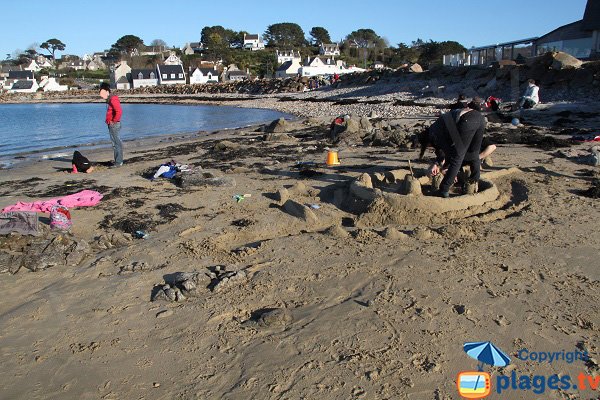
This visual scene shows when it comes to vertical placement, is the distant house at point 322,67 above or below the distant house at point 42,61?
below

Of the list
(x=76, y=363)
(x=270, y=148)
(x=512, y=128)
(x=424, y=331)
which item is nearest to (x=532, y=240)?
(x=424, y=331)

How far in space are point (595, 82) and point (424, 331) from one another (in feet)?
71.0

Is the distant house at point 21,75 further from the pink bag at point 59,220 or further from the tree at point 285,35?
the pink bag at point 59,220

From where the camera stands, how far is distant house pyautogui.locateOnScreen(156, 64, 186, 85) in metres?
89.9

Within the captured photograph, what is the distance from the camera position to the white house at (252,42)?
124 m

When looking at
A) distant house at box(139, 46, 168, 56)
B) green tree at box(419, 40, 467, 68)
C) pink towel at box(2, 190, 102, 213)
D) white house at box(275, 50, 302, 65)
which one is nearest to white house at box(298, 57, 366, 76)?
white house at box(275, 50, 302, 65)

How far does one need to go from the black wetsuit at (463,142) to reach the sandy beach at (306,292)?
1.56 ft

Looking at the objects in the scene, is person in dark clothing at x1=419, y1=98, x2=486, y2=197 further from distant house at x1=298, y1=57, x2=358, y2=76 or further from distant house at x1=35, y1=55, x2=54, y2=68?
distant house at x1=35, y1=55, x2=54, y2=68

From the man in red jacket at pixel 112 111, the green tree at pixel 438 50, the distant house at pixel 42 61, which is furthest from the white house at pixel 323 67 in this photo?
the distant house at pixel 42 61

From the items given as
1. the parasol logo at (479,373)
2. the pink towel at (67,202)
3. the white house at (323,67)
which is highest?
the white house at (323,67)

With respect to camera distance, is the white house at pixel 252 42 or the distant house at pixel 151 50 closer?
the white house at pixel 252 42

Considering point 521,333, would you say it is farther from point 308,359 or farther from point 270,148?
point 270,148

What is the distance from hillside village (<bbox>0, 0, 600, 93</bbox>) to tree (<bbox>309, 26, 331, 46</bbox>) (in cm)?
77

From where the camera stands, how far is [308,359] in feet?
10.6
